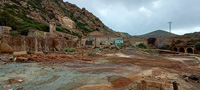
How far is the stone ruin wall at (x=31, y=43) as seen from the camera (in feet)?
36.2

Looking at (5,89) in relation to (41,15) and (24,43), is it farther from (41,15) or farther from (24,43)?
(41,15)

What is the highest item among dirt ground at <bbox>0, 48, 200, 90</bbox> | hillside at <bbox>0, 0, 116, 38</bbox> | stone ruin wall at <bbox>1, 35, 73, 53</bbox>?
hillside at <bbox>0, 0, 116, 38</bbox>

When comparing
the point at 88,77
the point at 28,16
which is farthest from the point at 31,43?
the point at 28,16

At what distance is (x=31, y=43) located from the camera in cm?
1291

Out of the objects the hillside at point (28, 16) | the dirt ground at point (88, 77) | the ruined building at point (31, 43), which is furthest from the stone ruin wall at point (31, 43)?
the dirt ground at point (88, 77)

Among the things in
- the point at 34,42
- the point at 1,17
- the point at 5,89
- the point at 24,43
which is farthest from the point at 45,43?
the point at 1,17

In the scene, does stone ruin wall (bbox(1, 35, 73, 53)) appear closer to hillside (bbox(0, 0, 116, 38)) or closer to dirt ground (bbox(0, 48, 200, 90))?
hillside (bbox(0, 0, 116, 38))

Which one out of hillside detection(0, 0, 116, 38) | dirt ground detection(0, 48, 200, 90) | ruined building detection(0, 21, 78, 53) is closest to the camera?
dirt ground detection(0, 48, 200, 90)

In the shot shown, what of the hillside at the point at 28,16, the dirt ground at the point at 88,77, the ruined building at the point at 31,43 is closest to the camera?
the dirt ground at the point at 88,77

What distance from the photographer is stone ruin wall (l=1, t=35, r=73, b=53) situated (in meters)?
11.0

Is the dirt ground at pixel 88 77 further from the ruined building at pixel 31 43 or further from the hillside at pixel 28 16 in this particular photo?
the hillside at pixel 28 16

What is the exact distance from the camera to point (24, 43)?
1220cm

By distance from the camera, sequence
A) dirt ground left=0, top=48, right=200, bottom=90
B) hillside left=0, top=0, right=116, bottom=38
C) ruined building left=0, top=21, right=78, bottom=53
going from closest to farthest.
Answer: dirt ground left=0, top=48, right=200, bottom=90 < ruined building left=0, top=21, right=78, bottom=53 < hillside left=0, top=0, right=116, bottom=38

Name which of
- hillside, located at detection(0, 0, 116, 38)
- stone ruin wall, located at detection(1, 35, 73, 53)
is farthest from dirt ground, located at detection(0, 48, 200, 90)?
hillside, located at detection(0, 0, 116, 38)
